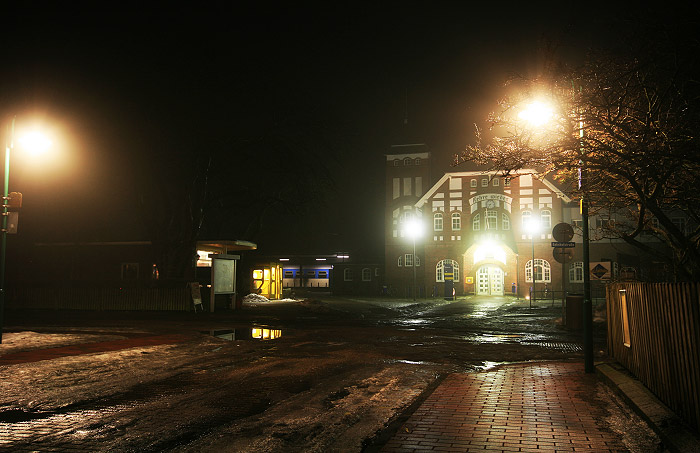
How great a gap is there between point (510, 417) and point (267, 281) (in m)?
32.3

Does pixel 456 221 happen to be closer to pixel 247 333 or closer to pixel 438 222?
pixel 438 222

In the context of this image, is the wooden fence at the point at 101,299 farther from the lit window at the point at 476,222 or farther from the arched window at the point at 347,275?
the arched window at the point at 347,275

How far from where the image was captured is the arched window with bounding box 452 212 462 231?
47.7 meters

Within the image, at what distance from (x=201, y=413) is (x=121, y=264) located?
3013 cm

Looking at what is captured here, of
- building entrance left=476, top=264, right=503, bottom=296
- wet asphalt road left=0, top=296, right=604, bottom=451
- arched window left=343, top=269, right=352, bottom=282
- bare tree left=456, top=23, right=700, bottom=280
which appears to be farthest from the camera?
arched window left=343, top=269, right=352, bottom=282

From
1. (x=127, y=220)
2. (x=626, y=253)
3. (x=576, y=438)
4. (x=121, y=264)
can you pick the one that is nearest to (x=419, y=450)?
(x=576, y=438)

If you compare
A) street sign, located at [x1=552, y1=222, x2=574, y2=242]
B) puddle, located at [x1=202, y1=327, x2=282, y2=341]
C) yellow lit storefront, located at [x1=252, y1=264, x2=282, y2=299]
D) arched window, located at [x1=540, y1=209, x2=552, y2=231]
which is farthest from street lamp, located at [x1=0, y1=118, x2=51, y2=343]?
arched window, located at [x1=540, y1=209, x2=552, y2=231]

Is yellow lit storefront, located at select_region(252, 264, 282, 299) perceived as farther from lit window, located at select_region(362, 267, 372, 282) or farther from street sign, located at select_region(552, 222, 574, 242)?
street sign, located at select_region(552, 222, 574, 242)

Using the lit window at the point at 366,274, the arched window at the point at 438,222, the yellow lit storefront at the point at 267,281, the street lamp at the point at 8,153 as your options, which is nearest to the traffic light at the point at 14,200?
the street lamp at the point at 8,153

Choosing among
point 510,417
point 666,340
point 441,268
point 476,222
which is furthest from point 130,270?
point 666,340

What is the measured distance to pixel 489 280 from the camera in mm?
46469

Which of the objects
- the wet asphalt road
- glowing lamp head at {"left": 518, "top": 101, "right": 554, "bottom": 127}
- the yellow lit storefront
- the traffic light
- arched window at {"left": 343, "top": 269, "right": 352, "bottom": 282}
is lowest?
the wet asphalt road

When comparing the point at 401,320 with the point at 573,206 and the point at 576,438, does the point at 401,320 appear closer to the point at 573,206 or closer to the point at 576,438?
the point at 576,438

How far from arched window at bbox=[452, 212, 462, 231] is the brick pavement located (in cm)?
3825
